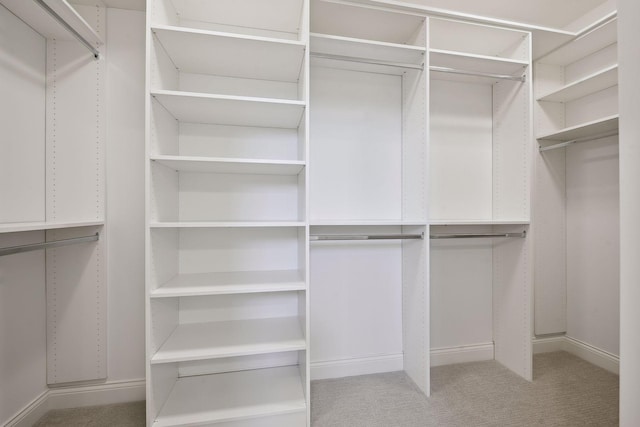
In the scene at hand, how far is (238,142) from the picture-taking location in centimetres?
182

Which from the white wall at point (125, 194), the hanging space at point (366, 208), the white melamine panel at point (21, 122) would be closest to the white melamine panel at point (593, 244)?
the hanging space at point (366, 208)

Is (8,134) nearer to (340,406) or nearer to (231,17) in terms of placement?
(231,17)

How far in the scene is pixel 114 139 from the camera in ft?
5.66

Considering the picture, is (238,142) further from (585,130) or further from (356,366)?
(585,130)

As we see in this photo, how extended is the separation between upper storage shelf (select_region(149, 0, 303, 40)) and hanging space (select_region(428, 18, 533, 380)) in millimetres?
1030

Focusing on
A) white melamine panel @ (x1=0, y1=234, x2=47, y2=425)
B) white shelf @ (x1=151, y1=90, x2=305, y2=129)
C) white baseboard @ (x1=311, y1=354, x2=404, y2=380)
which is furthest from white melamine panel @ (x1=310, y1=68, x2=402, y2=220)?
white melamine panel @ (x1=0, y1=234, x2=47, y2=425)

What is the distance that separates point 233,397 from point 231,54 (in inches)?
75.4

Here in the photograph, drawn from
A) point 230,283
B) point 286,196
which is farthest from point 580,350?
point 230,283

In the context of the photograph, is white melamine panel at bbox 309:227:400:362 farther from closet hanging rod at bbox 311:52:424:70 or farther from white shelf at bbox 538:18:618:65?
white shelf at bbox 538:18:618:65

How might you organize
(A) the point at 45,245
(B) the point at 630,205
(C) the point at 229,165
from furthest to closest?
(C) the point at 229,165
(A) the point at 45,245
(B) the point at 630,205

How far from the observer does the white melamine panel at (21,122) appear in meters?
1.35

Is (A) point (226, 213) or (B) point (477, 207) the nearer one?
(A) point (226, 213)

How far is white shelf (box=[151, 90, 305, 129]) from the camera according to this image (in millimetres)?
1386

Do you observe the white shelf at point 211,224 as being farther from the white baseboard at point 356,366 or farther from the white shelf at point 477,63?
the white shelf at point 477,63
